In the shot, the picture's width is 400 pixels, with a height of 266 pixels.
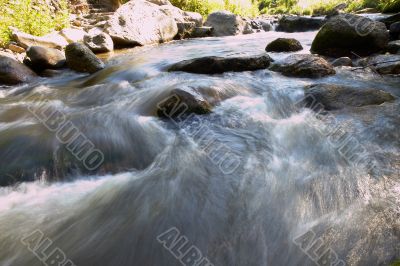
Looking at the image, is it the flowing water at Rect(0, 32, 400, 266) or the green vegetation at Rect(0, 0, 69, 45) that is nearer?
the flowing water at Rect(0, 32, 400, 266)

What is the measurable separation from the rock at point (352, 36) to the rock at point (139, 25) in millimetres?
5378

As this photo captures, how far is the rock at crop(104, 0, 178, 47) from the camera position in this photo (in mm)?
9444

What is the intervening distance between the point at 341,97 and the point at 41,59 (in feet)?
19.7

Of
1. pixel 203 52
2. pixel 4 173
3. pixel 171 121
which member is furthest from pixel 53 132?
pixel 203 52

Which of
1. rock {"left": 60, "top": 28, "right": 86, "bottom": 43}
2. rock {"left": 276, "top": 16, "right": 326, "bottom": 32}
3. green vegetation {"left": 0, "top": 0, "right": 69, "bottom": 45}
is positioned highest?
green vegetation {"left": 0, "top": 0, "right": 69, "bottom": 45}

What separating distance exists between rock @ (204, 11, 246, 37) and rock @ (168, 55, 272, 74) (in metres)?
6.65

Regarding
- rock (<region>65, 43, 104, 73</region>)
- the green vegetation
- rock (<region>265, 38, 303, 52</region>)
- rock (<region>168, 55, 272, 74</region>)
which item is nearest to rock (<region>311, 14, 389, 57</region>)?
rock (<region>265, 38, 303, 52</region>)

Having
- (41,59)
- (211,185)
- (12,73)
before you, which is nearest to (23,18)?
(41,59)

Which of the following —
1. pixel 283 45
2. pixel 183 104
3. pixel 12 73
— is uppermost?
pixel 12 73

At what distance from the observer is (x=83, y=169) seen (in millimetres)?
3047

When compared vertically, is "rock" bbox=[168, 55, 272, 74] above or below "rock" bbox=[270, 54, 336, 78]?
above

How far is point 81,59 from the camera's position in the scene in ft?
22.1

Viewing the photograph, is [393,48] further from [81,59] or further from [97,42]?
[97,42]

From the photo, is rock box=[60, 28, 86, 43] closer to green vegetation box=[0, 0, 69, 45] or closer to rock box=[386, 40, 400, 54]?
green vegetation box=[0, 0, 69, 45]
